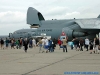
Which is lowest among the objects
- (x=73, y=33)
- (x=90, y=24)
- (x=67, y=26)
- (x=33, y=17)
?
(x=73, y=33)

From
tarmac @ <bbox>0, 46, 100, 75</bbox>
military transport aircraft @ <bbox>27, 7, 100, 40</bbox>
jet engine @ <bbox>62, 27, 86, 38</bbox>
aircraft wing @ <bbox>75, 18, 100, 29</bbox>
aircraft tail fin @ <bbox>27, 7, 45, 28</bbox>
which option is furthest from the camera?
aircraft tail fin @ <bbox>27, 7, 45, 28</bbox>

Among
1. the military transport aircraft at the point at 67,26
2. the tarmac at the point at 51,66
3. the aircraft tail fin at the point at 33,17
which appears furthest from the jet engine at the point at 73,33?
the tarmac at the point at 51,66

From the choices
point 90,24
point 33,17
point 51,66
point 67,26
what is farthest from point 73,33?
point 51,66

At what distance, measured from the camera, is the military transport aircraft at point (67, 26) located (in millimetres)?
53594

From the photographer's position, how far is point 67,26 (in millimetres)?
60375

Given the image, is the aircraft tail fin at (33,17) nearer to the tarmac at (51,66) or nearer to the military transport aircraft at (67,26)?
the military transport aircraft at (67,26)

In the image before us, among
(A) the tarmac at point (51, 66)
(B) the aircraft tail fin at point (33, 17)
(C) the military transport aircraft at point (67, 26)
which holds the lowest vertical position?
(A) the tarmac at point (51, 66)

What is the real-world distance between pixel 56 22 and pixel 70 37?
9039mm

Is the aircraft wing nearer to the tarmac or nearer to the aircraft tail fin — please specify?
the aircraft tail fin

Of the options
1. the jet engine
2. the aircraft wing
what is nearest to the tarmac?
the aircraft wing

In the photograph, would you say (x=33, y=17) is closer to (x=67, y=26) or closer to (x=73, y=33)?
(x=67, y=26)

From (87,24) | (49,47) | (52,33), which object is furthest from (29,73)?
(52,33)

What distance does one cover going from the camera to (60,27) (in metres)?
60.8

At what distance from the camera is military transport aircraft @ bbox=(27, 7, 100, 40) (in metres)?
53.6
